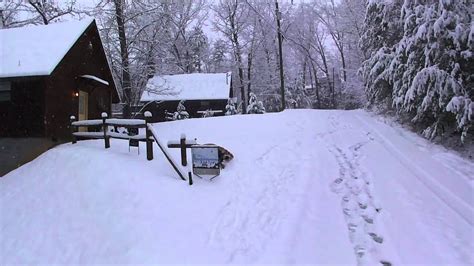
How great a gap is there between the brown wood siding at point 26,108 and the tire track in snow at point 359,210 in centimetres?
1019

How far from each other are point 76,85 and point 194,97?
54.7 ft

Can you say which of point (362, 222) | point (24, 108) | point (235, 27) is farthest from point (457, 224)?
point (235, 27)

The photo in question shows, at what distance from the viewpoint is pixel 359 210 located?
6652 millimetres

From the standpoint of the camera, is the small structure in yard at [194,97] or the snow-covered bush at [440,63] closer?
the snow-covered bush at [440,63]

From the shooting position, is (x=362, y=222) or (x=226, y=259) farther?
(x=362, y=222)

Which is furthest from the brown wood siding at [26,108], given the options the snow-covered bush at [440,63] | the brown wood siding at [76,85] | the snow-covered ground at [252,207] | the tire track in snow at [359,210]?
the snow-covered bush at [440,63]

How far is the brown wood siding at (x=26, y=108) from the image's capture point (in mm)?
13227

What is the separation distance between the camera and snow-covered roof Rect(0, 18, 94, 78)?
1308 cm

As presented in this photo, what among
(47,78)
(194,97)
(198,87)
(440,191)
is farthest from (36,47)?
(198,87)

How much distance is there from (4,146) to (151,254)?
10287 mm

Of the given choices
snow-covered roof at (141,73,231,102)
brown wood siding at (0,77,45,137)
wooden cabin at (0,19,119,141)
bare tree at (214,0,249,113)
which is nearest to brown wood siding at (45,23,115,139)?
wooden cabin at (0,19,119,141)

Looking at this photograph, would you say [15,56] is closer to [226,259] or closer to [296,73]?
[226,259]

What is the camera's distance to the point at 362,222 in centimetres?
617

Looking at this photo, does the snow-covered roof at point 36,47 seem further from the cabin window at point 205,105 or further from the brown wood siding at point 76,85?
the cabin window at point 205,105
